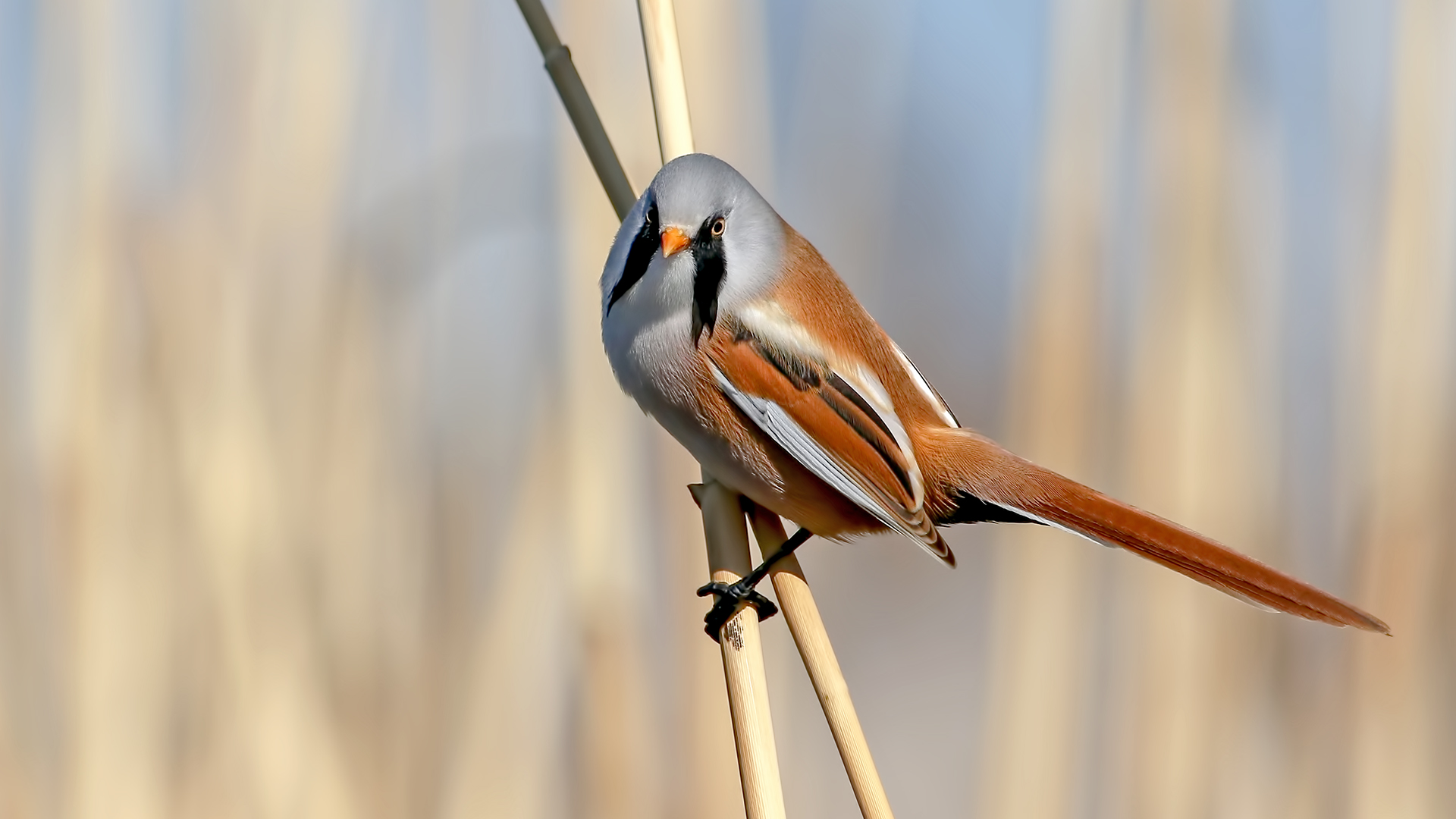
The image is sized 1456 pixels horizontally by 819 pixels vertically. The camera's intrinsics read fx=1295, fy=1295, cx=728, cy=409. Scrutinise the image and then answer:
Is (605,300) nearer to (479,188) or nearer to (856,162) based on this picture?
(479,188)

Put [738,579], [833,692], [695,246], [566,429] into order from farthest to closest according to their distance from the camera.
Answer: [566,429], [695,246], [738,579], [833,692]

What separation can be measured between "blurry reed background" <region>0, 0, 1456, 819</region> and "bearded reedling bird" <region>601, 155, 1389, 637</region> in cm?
31

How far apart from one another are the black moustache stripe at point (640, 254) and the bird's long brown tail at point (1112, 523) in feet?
1.49

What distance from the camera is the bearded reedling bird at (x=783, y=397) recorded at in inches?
62.1

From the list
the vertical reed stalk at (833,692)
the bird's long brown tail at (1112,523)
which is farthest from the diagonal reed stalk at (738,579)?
the bird's long brown tail at (1112,523)

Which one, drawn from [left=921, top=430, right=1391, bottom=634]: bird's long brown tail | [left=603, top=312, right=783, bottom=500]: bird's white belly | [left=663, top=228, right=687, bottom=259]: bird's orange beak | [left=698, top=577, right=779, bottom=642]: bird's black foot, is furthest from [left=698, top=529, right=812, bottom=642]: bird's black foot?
[left=663, top=228, right=687, bottom=259]: bird's orange beak

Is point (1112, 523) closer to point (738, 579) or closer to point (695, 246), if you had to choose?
point (738, 579)

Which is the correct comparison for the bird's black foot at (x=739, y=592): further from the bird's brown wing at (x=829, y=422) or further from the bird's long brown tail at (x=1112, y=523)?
the bird's long brown tail at (x=1112, y=523)

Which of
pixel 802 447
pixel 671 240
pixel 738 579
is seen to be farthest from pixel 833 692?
pixel 671 240

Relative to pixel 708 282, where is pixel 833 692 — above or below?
below

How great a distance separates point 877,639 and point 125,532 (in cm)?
170

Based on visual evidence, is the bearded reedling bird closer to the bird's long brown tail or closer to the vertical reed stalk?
the bird's long brown tail

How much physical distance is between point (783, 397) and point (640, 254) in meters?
A: 0.26

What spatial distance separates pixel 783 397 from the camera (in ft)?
5.46
